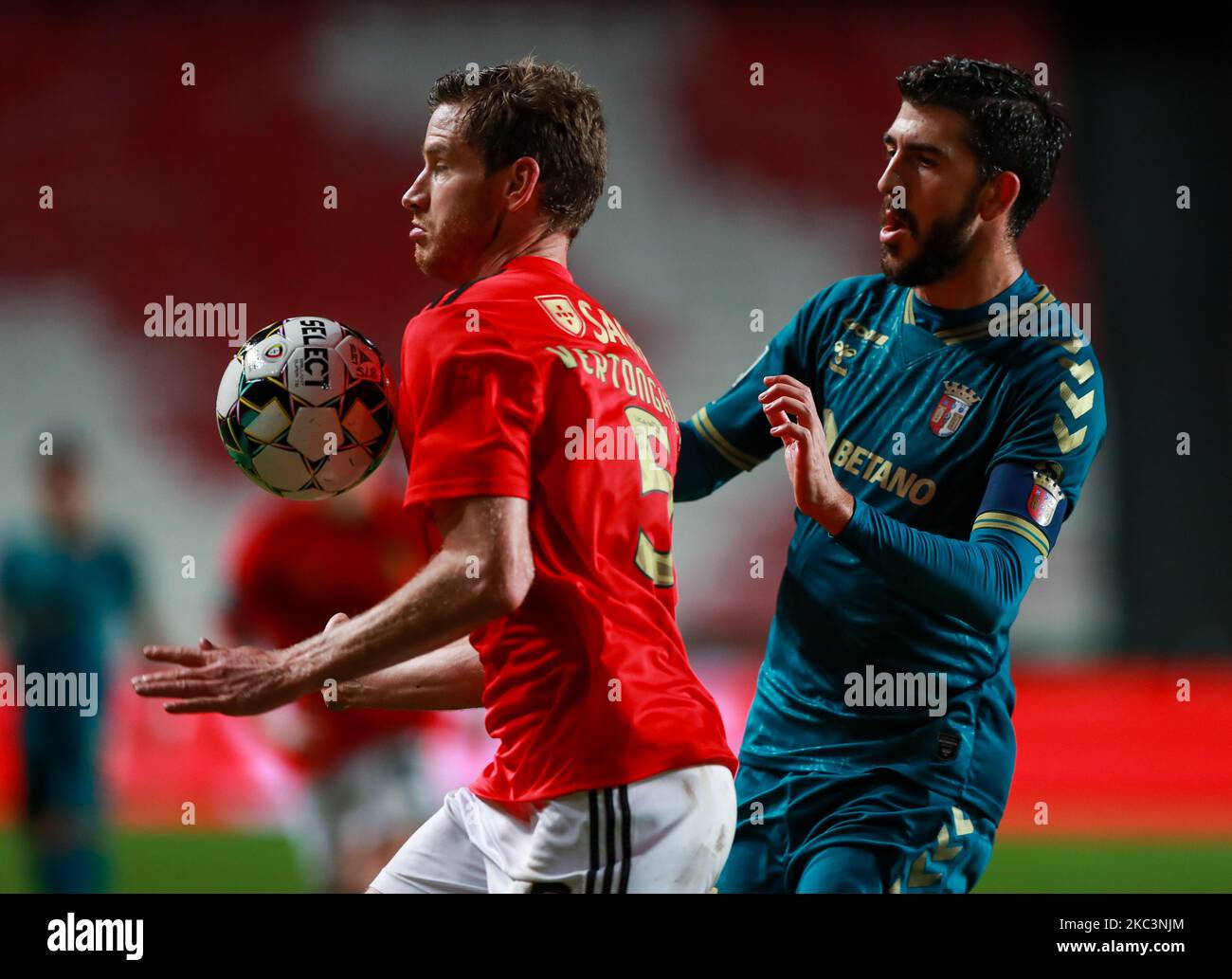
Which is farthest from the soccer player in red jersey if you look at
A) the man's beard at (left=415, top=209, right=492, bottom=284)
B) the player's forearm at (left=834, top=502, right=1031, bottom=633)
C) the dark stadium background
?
the dark stadium background

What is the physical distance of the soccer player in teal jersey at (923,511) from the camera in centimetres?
286

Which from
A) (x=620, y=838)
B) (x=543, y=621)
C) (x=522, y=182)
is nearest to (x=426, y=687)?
(x=543, y=621)

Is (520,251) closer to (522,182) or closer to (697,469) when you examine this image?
(522,182)

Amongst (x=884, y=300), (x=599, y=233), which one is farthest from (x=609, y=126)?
(x=884, y=300)

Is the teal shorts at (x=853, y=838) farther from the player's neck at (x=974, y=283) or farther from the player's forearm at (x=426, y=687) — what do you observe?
the player's neck at (x=974, y=283)

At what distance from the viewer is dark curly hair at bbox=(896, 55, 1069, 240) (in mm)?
3172

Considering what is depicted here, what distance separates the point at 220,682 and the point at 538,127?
1.23 m

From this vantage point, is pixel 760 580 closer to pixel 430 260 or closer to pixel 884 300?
pixel 884 300

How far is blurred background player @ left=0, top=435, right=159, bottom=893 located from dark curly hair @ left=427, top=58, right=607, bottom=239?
402 cm

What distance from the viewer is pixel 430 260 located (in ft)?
9.04

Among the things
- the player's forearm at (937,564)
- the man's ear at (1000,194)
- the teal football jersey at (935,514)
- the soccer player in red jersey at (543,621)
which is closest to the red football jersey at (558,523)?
the soccer player in red jersey at (543,621)

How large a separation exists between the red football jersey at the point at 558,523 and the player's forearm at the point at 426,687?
13.8 inches

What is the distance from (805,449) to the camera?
2.74 m

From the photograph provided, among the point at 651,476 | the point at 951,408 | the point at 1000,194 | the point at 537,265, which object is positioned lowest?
the point at 651,476
